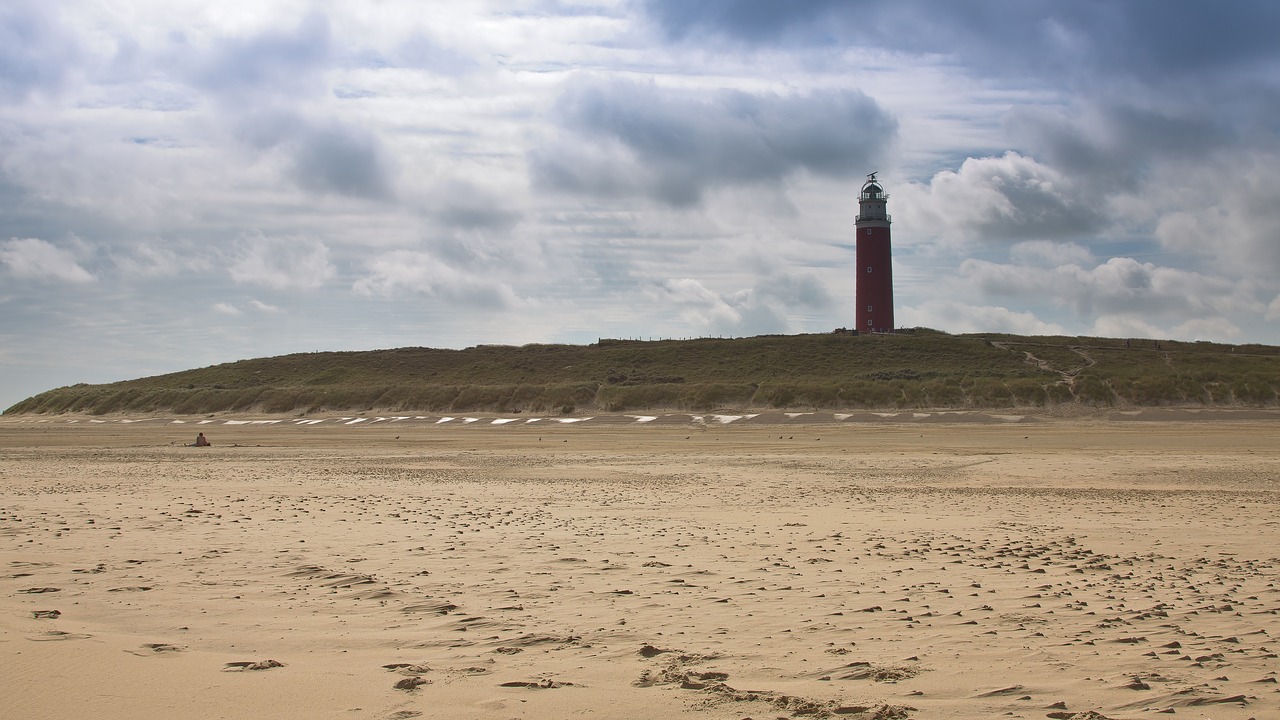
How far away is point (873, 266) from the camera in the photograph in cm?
7700

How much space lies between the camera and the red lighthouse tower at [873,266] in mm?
76438

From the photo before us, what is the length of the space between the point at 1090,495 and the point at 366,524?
12.4m

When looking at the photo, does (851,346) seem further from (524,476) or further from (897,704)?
(897,704)

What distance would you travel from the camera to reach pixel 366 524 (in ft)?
42.9

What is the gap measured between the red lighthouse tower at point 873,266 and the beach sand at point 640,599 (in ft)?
192

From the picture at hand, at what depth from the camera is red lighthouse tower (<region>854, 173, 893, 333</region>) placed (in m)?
76.4

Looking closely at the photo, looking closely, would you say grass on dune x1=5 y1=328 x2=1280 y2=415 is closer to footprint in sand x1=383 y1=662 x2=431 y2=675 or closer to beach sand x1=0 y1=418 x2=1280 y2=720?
beach sand x1=0 y1=418 x2=1280 y2=720

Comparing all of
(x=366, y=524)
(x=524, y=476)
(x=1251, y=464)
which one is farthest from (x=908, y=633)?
(x=1251, y=464)

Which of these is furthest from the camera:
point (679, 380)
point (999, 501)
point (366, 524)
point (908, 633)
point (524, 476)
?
point (679, 380)

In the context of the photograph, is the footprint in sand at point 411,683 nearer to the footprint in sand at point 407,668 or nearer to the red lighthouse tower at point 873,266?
the footprint in sand at point 407,668

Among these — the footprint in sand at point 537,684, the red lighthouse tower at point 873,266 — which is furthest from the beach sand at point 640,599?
the red lighthouse tower at point 873,266

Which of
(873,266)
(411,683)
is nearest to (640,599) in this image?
Result: (411,683)

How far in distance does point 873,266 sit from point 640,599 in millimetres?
71765

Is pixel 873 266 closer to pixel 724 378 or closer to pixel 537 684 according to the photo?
pixel 724 378
